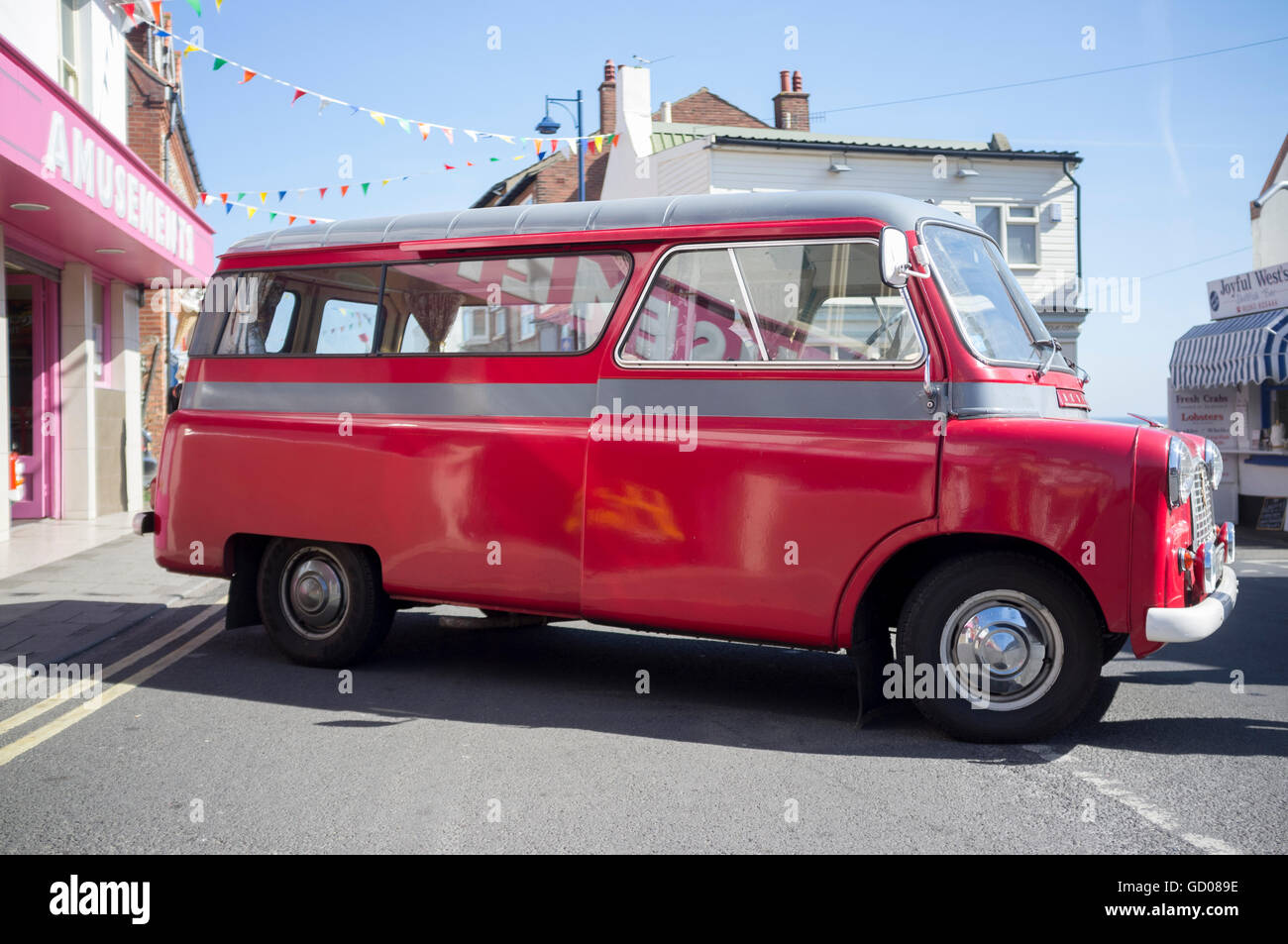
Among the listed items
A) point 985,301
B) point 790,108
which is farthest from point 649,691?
point 790,108

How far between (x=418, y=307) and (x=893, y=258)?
2.77m

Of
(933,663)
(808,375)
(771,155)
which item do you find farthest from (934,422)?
(771,155)

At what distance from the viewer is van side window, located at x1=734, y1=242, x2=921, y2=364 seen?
214 inches

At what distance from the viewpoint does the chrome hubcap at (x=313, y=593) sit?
6828mm

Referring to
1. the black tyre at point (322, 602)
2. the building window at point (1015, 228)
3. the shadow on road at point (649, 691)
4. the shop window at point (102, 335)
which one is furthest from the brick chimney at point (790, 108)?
the black tyre at point (322, 602)

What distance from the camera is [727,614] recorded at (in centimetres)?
560

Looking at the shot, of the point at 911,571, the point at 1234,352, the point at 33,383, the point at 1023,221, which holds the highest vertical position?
the point at 1023,221

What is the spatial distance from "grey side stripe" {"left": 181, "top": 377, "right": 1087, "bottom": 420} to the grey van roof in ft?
2.67

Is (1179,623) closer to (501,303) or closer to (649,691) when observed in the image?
(649,691)

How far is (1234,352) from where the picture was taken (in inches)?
705

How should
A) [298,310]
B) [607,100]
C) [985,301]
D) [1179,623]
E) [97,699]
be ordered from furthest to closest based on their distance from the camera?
[607,100]
[298,310]
[97,699]
[985,301]
[1179,623]

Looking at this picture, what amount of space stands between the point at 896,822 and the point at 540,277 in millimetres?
3398

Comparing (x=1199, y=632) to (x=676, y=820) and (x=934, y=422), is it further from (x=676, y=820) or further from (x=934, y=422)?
(x=676, y=820)

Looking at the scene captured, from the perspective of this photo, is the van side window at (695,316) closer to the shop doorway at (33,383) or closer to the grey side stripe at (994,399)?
the grey side stripe at (994,399)
